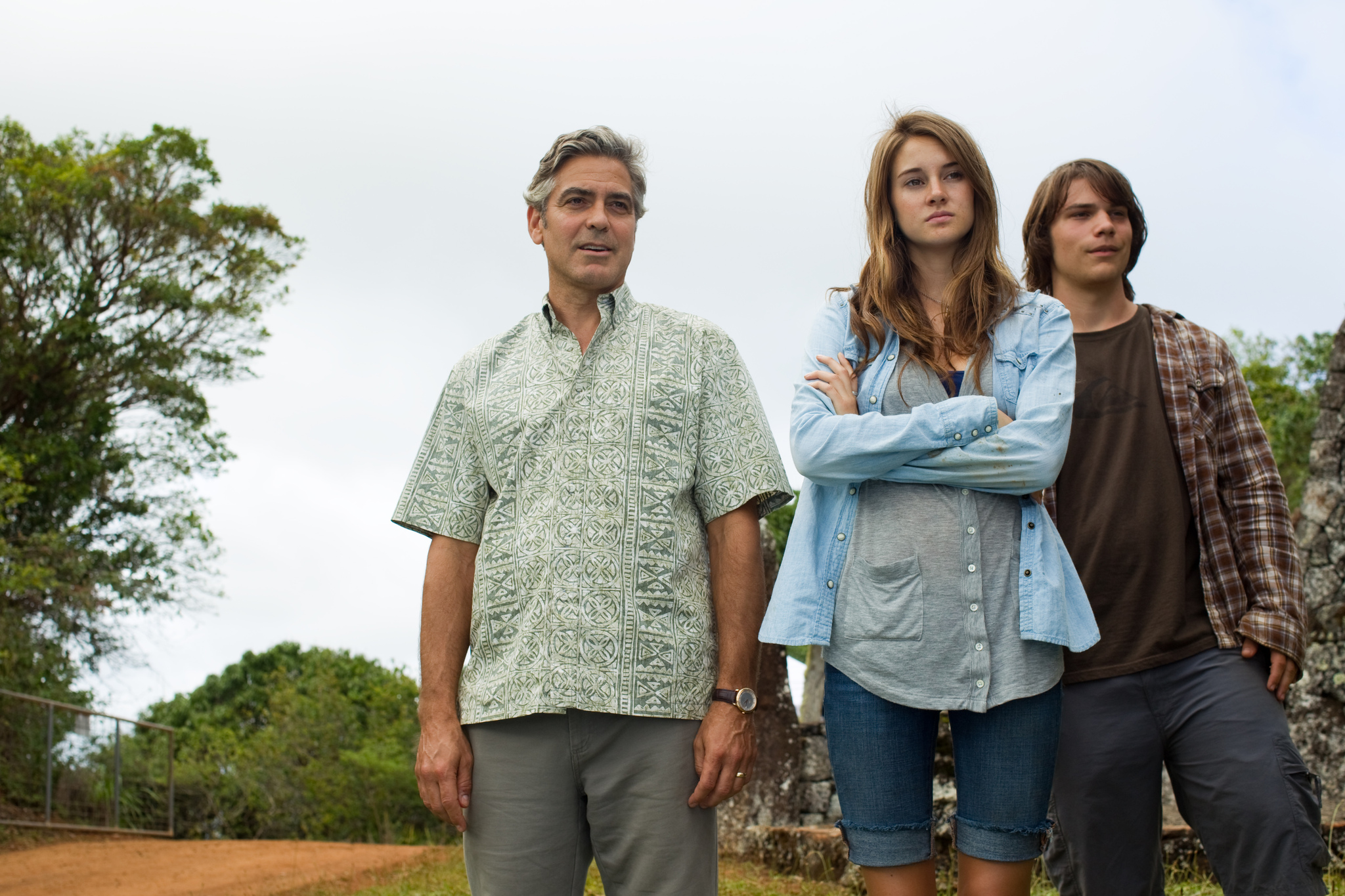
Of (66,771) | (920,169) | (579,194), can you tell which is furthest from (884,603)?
(66,771)

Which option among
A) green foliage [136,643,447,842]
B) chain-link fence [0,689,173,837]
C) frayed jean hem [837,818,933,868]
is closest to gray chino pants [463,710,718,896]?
frayed jean hem [837,818,933,868]

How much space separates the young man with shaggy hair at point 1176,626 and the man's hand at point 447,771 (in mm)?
1459

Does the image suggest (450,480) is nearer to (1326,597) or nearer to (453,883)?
(453,883)

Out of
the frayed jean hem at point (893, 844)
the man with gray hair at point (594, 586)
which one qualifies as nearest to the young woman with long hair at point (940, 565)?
the frayed jean hem at point (893, 844)

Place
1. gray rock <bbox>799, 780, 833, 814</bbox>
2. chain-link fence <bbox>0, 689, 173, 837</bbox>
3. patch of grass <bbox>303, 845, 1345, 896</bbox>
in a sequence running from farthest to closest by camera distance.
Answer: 1. chain-link fence <bbox>0, 689, 173, 837</bbox>
2. gray rock <bbox>799, 780, 833, 814</bbox>
3. patch of grass <bbox>303, 845, 1345, 896</bbox>

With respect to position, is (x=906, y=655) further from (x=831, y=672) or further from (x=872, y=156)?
(x=872, y=156)

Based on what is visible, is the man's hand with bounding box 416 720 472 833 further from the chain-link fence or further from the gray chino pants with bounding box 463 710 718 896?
the chain-link fence

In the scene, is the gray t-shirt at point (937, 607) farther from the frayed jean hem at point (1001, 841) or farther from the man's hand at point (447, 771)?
the man's hand at point (447, 771)

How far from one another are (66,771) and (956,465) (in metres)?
13.3

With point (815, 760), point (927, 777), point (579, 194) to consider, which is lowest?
point (815, 760)

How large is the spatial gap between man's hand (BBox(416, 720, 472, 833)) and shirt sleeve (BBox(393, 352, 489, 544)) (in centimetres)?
47

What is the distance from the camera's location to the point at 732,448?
280 cm

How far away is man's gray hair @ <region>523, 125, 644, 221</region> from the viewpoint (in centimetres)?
297

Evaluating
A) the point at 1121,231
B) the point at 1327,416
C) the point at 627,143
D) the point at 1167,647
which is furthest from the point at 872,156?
the point at 1327,416
